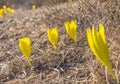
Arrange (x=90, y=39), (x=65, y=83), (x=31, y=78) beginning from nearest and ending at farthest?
1. (x=90, y=39)
2. (x=65, y=83)
3. (x=31, y=78)

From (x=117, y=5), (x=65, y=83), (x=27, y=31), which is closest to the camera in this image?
(x=65, y=83)

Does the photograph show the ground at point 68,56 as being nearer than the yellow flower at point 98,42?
No

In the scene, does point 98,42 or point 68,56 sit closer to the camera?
point 98,42

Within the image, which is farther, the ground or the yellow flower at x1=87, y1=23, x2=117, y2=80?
the ground

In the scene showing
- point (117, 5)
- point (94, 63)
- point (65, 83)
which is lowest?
point (65, 83)

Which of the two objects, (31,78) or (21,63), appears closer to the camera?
(31,78)

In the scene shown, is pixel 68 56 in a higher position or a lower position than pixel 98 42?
lower

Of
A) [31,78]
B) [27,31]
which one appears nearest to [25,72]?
[31,78]

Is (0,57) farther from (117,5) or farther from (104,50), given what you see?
(104,50)
